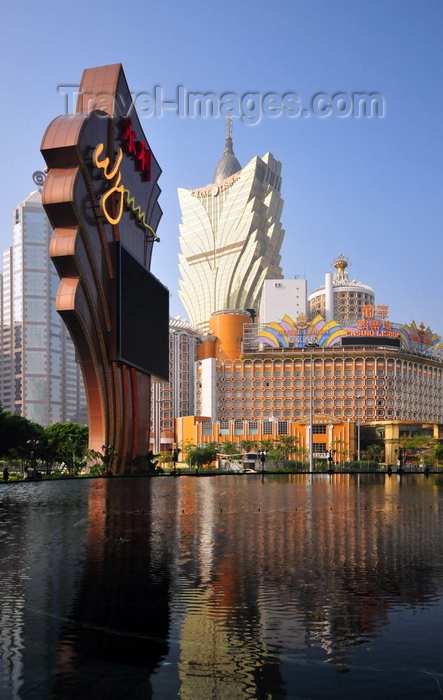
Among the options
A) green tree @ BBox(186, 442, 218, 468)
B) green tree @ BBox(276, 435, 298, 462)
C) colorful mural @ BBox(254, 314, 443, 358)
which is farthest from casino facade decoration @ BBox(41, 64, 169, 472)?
colorful mural @ BBox(254, 314, 443, 358)

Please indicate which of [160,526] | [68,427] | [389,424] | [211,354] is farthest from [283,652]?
[211,354]

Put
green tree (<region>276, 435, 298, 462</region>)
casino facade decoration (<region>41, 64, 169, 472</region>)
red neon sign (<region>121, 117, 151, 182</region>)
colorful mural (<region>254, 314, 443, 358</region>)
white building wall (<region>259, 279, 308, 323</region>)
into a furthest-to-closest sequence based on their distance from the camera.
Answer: white building wall (<region>259, 279, 308, 323</region>), colorful mural (<region>254, 314, 443, 358</region>), green tree (<region>276, 435, 298, 462</region>), red neon sign (<region>121, 117, 151, 182</region>), casino facade decoration (<region>41, 64, 169, 472</region>)

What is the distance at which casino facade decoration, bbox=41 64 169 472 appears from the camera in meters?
58.8

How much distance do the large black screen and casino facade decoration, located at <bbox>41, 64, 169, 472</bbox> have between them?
10 cm

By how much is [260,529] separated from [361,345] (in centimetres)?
14192

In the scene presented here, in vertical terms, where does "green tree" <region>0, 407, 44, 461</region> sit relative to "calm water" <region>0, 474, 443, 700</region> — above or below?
above

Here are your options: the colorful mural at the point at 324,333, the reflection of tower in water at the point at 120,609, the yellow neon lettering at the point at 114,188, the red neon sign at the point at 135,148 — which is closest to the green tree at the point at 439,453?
the colorful mural at the point at 324,333

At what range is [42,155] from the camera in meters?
59.6

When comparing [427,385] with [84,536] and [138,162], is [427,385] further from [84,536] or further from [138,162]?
[84,536]

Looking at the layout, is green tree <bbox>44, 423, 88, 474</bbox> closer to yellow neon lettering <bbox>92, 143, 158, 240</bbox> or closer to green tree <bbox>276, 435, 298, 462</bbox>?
yellow neon lettering <bbox>92, 143, 158, 240</bbox>

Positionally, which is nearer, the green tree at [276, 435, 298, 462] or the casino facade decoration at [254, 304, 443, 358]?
the green tree at [276, 435, 298, 462]

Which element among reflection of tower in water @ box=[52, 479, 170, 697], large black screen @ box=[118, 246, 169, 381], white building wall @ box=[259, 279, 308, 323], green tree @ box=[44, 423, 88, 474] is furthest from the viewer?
white building wall @ box=[259, 279, 308, 323]

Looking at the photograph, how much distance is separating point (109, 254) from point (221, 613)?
188 ft

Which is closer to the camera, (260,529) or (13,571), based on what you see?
(13,571)
